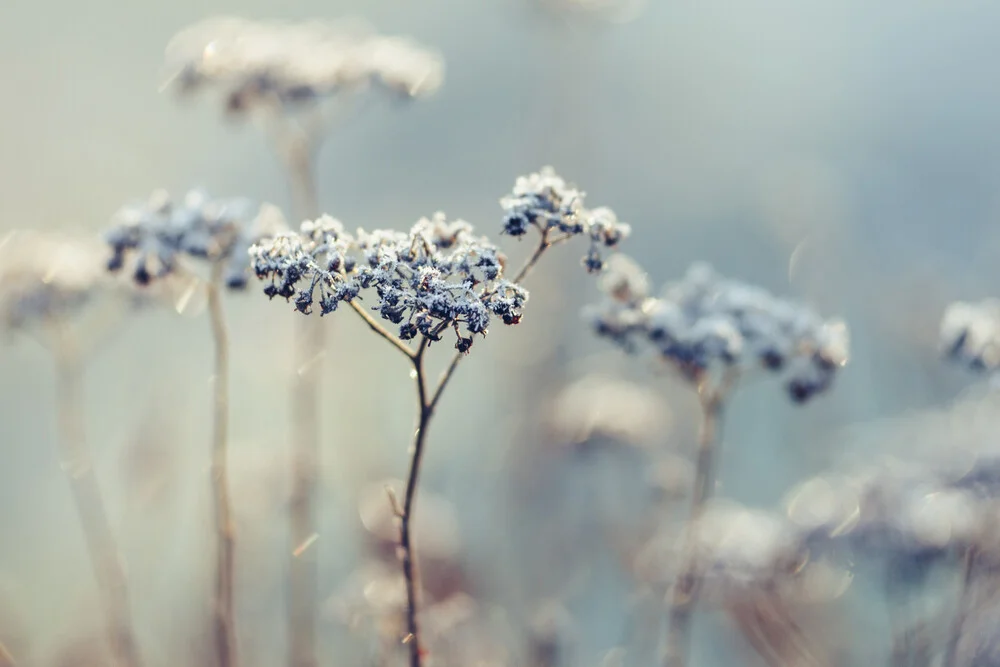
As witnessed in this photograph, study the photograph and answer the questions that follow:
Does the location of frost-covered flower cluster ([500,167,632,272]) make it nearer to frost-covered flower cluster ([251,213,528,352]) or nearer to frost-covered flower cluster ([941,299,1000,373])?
frost-covered flower cluster ([251,213,528,352])

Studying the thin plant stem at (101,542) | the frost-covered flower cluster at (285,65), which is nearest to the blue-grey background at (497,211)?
the frost-covered flower cluster at (285,65)

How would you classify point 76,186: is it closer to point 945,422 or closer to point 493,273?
point 493,273

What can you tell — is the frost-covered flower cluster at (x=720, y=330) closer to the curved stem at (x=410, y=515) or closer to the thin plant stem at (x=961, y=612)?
the thin plant stem at (x=961, y=612)

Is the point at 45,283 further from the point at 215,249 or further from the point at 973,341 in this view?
the point at 973,341

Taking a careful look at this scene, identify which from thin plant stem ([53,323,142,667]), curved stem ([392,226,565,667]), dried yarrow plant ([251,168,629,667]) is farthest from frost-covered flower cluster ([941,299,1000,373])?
thin plant stem ([53,323,142,667])

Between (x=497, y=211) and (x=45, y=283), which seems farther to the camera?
(x=497, y=211)

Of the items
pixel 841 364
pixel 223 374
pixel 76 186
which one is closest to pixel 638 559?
pixel 841 364

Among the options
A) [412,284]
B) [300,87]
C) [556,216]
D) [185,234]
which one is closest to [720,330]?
[556,216]
